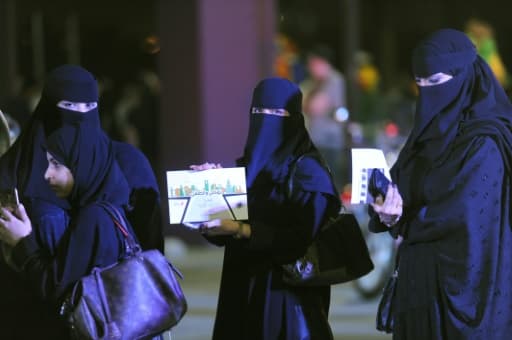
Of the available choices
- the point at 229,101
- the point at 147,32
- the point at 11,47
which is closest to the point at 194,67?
the point at 229,101

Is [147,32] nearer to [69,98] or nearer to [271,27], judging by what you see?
[271,27]

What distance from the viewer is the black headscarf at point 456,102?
518cm

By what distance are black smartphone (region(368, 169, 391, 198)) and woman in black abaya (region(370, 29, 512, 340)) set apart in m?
0.04

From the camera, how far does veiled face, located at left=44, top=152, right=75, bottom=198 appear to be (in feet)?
16.5

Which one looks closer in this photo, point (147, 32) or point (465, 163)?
point (465, 163)

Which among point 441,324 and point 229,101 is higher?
point 441,324

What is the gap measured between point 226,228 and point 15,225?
85 centimetres

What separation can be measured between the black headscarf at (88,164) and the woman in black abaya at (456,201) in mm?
1062

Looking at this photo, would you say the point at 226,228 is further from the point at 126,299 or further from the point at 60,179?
the point at 60,179

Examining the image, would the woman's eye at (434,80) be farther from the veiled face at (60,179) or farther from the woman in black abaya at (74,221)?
the veiled face at (60,179)

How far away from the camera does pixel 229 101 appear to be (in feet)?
48.8

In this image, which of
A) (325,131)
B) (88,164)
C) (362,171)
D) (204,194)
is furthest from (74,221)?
(325,131)

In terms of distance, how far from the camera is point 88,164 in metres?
5.04

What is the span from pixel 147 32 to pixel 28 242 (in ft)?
54.9
